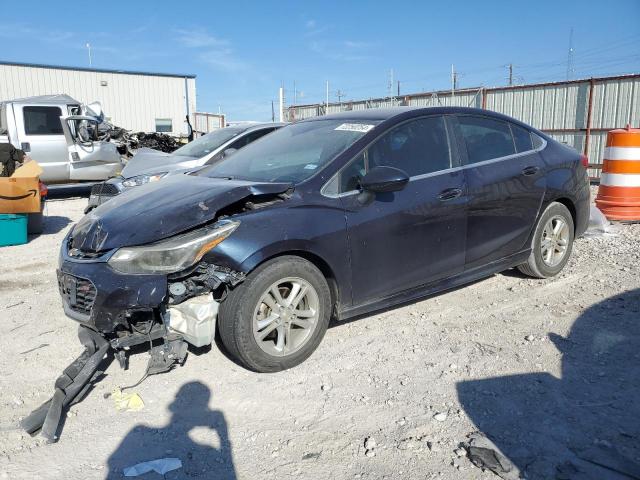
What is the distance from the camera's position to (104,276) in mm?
3104

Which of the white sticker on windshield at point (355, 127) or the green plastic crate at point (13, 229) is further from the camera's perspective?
the green plastic crate at point (13, 229)

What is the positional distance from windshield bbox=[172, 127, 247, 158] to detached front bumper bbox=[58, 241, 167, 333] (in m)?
5.21

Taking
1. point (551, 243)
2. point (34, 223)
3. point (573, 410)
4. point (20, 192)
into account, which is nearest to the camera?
point (573, 410)

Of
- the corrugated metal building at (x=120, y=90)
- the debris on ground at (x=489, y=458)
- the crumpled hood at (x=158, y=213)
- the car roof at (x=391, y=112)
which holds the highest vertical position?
Answer: the corrugated metal building at (x=120, y=90)

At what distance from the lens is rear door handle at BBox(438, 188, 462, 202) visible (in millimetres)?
4090

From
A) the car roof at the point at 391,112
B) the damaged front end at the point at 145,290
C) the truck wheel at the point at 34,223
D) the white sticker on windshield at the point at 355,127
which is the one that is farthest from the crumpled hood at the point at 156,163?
the damaged front end at the point at 145,290

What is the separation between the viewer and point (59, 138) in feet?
38.7

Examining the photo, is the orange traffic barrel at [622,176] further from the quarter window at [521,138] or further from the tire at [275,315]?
the tire at [275,315]

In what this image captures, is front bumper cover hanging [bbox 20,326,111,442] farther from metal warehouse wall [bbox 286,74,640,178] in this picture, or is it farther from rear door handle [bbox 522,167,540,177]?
metal warehouse wall [bbox 286,74,640,178]

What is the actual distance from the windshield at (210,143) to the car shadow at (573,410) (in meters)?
5.98

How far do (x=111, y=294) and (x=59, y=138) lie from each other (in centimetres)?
1019

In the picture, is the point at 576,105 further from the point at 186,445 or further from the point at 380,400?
the point at 186,445

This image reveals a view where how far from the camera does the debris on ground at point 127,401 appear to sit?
3129 millimetres

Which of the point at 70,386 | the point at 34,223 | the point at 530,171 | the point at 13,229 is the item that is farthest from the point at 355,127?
the point at 34,223
